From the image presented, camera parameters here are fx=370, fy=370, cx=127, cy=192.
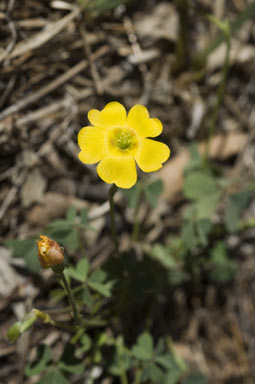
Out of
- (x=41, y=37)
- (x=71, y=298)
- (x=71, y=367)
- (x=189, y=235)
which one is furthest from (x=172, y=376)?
(x=41, y=37)

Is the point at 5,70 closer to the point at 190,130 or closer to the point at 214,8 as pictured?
the point at 190,130

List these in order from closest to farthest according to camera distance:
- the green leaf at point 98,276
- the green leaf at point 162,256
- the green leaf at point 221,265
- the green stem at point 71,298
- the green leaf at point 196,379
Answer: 1. the green stem at point 71,298
2. the green leaf at point 98,276
3. the green leaf at point 196,379
4. the green leaf at point 162,256
5. the green leaf at point 221,265

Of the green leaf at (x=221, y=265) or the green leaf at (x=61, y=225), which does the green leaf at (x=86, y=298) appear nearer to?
the green leaf at (x=61, y=225)

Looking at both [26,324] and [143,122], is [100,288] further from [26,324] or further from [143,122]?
[143,122]

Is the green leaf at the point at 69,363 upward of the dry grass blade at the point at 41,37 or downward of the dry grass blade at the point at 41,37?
downward

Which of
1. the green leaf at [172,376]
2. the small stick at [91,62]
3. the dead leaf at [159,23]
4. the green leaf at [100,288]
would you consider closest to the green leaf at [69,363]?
the green leaf at [100,288]

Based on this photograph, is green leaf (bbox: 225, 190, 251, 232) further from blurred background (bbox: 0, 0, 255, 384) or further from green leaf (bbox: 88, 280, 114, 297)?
green leaf (bbox: 88, 280, 114, 297)
